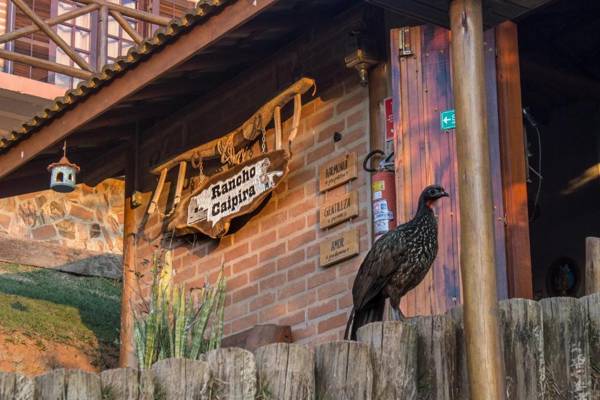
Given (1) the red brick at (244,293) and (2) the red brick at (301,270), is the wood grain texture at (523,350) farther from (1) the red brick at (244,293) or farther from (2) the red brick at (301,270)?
(1) the red brick at (244,293)

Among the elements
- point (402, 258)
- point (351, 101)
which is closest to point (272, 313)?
point (351, 101)

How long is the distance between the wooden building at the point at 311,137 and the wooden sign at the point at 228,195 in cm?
5

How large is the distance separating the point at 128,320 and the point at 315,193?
7.84 feet

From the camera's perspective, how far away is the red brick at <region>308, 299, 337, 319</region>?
30.9ft

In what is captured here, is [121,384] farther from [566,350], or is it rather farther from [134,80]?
[134,80]

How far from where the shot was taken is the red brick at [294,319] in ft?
31.8

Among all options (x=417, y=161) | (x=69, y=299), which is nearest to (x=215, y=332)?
(x=417, y=161)

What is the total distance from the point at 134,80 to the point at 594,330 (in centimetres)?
490

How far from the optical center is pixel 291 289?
987cm

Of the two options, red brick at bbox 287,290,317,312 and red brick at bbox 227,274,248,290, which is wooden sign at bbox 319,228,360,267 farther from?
red brick at bbox 227,274,248,290

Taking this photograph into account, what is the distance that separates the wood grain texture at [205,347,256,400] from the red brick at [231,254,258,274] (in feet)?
14.7

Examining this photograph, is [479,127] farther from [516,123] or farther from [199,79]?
[199,79]

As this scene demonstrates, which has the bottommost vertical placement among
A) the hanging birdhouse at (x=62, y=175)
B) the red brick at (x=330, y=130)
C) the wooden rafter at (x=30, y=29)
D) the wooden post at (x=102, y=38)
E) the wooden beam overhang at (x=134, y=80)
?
the red brick at (x=330, y=130)

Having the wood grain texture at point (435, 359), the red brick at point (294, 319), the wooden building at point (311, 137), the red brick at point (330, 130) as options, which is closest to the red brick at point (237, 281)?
the wooden building at point (311, 137)
